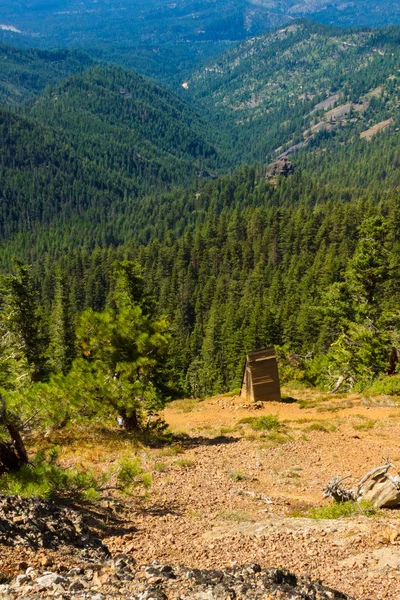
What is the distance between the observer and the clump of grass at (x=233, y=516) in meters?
10.6

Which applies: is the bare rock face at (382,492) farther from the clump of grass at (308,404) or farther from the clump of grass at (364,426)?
the clump of grass at (308,404)

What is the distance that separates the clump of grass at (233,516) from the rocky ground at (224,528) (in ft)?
0.08

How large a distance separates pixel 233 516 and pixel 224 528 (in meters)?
1.05

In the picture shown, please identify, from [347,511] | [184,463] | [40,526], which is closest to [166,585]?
[40,526]

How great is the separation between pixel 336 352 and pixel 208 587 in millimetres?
24042

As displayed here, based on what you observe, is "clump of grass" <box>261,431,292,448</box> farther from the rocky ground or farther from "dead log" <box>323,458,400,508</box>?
"dead log" <box>323,458,400,508</box>

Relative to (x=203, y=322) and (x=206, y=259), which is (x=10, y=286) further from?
(x=206, y=259)

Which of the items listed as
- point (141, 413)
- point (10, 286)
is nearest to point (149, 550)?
point (141, 413)

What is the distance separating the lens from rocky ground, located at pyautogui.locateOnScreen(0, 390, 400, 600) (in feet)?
21.1

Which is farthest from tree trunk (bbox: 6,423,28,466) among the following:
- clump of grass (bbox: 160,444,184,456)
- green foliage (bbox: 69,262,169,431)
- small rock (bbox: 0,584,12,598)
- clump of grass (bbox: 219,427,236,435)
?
clump of grass (bbox: 219,427,236,435)

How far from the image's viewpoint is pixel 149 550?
8445mm

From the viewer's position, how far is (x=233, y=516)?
10.8m

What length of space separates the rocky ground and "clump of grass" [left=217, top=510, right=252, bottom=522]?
23 millimetres

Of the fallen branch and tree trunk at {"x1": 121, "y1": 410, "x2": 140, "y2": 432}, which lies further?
tree trunk at {"x1": 121, "y1": 410, "x2": 140, "y2": 432}
